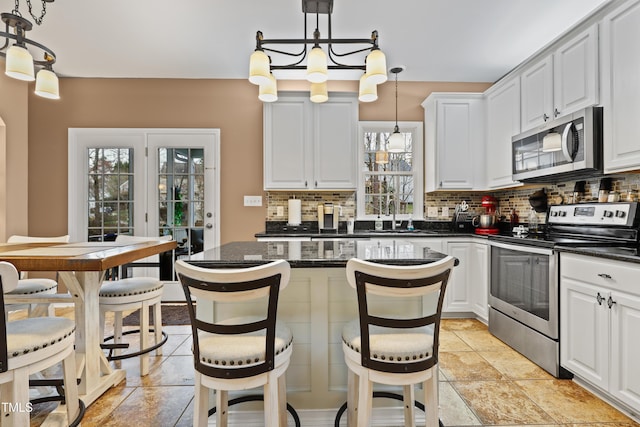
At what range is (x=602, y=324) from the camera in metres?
1.85

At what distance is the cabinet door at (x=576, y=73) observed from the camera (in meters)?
2.26

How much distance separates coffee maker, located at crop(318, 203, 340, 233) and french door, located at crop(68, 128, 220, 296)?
4.20ft

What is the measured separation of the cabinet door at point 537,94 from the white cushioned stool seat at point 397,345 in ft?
7.93

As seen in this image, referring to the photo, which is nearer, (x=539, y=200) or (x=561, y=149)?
(x=561, y=149)

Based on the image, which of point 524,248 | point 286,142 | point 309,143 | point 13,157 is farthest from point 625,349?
point 13,157

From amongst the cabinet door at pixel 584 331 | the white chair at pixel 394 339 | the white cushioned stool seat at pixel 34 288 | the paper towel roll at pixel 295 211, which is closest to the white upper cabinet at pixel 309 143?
the paper towel roll at pixel 295 211

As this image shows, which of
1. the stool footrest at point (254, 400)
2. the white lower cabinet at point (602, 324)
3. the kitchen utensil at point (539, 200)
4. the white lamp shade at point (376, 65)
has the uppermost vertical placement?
the white lamp shade at point (376, 65)

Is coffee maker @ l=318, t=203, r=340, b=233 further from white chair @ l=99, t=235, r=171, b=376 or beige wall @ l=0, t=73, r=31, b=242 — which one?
beige wall @ l=0, t=73, r=31, b=242

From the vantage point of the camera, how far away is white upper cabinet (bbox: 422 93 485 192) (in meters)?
3.71

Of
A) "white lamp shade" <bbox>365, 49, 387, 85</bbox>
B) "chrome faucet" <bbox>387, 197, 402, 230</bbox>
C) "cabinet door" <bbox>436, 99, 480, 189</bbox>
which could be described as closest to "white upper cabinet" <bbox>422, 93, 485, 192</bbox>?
"cabinet door" <bbox>436, 99, 480, 189</bbox>

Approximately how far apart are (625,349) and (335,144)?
290cm

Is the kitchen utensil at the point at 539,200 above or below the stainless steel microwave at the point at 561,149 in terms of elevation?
below

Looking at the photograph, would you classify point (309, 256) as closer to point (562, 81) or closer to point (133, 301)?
point (133, 301)

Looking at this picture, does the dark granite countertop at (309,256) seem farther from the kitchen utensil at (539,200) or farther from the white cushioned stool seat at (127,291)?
the kitchen utensil at (539,200)
